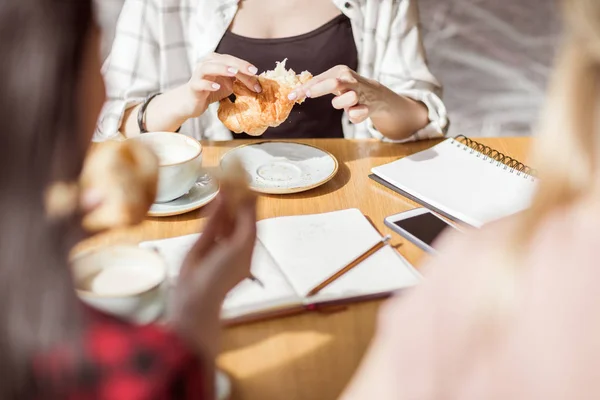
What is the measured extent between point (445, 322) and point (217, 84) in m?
0.91

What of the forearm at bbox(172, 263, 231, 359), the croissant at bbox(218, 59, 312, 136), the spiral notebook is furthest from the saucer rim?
the forearm at bbox(172, 263, 231, 359)

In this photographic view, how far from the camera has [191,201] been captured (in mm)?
1249

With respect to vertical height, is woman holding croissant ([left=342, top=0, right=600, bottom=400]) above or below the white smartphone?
above

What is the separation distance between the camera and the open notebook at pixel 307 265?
0.98 m

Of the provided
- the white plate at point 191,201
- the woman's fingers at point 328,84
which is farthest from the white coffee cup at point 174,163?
the woman's fingers at point 328,84

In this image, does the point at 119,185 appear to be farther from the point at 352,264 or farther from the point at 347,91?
the point at 347,91

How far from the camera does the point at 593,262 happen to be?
61 cm

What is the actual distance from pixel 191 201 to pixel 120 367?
686 millimetres

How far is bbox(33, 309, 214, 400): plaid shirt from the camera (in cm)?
57

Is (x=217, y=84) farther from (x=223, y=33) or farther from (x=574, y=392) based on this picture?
(x=574, y=392)

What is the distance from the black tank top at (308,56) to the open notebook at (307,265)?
64 centimetres

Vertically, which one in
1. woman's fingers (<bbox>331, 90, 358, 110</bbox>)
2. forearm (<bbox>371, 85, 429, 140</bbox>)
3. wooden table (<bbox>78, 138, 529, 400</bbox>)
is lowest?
wooden table (<bbox>78, 138, 529, 400</bbox>)

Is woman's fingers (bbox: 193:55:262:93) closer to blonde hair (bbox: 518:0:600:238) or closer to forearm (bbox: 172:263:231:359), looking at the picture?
forearm (bbox: 172:263:231:359)

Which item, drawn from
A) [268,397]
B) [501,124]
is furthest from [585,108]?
[501,124]
